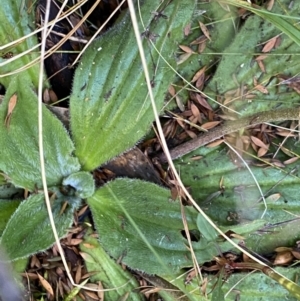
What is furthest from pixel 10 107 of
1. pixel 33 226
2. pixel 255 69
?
pixel 255 69

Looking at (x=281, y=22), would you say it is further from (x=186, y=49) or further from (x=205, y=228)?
(x=205, y=228)

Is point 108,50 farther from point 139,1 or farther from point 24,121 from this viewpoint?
point 24,121

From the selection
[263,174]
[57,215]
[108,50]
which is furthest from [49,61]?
[263,174]

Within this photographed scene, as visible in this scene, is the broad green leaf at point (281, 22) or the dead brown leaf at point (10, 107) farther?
the dead brown leaf at point (10, 107)

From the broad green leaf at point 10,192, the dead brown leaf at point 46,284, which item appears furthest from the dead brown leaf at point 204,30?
the dead brown leaf at point 46,284

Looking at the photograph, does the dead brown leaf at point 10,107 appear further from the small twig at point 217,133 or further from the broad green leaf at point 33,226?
the small twig at point 217,133


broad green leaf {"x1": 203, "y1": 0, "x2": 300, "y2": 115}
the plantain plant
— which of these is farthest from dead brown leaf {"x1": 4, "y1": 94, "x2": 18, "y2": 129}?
broad green leaf {"x1": 203, "y1": 0, "x2": 300, "y2": 115}
